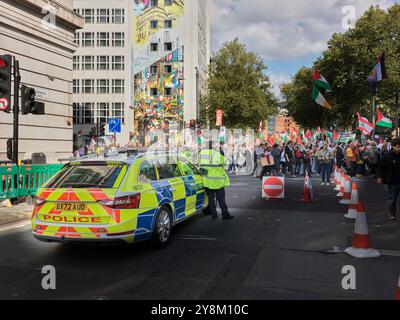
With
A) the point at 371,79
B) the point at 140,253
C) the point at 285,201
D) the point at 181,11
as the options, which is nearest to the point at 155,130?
the point at 181,11

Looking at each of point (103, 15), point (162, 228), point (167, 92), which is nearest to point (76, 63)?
point (103, 15)

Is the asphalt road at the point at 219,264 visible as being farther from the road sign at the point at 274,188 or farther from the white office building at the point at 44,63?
the white office building at the point at 44,63

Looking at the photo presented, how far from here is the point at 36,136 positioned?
59.4 feet

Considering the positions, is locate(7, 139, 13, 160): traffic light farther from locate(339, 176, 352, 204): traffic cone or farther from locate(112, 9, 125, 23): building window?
locate(112, 9, 125, 23): building window

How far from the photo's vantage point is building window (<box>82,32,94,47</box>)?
5638 cm

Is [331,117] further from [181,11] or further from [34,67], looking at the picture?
[34,67]

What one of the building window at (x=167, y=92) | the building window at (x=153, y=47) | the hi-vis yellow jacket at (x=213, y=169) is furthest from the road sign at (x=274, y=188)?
the building window at (x=153, y=47)

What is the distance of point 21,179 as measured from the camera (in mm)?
11289

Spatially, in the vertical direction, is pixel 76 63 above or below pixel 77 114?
above

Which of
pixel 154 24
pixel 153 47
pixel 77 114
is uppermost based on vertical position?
pixel 154 24

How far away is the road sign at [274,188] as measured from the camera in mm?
12148

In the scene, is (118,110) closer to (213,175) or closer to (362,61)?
(362,61)

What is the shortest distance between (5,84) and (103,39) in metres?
48.5
